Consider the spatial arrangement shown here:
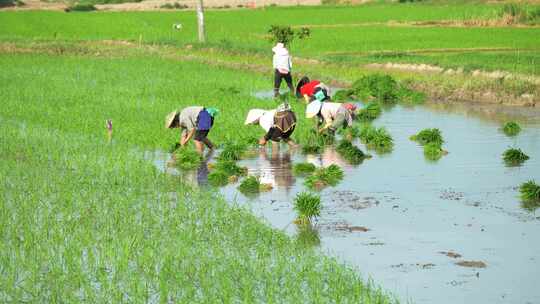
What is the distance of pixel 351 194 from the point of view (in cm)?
1164

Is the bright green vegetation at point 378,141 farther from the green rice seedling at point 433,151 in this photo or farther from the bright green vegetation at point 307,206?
the bright green vegetation at point 307,206

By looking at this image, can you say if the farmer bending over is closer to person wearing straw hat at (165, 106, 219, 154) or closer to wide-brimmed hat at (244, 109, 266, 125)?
wide-brimmed hat at (244, 109, 266, 125)

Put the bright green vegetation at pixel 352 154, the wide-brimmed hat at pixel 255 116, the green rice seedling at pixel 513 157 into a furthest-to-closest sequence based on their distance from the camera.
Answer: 1. the wide-brimmed hat at pixel 255 116
2. the bright green vegetation at pixel 352 154
3. the green rice seedling at pixel 513 157

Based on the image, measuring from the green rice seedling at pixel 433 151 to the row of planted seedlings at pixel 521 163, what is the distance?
86 cm

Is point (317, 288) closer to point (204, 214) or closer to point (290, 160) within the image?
point (204, 214)

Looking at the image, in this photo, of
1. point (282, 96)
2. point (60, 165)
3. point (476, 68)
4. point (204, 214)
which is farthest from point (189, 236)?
point (476, 68)

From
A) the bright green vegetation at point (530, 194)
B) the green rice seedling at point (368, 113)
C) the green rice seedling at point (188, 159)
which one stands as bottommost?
the green rice seedling at point (368, 113)

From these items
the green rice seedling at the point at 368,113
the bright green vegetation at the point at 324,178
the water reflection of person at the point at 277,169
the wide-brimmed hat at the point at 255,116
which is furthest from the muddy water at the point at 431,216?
the green rice seedling at the point at 368,113

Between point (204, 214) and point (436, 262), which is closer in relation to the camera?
point (436, 262)

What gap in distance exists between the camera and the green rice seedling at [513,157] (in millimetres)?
13406

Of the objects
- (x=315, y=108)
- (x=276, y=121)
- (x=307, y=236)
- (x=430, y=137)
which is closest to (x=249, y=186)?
(x=307, y=236)

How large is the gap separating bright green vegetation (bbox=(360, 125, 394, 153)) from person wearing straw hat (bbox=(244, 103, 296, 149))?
4.31 feet

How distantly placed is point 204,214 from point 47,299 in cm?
299

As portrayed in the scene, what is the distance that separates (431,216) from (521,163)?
345 cm
